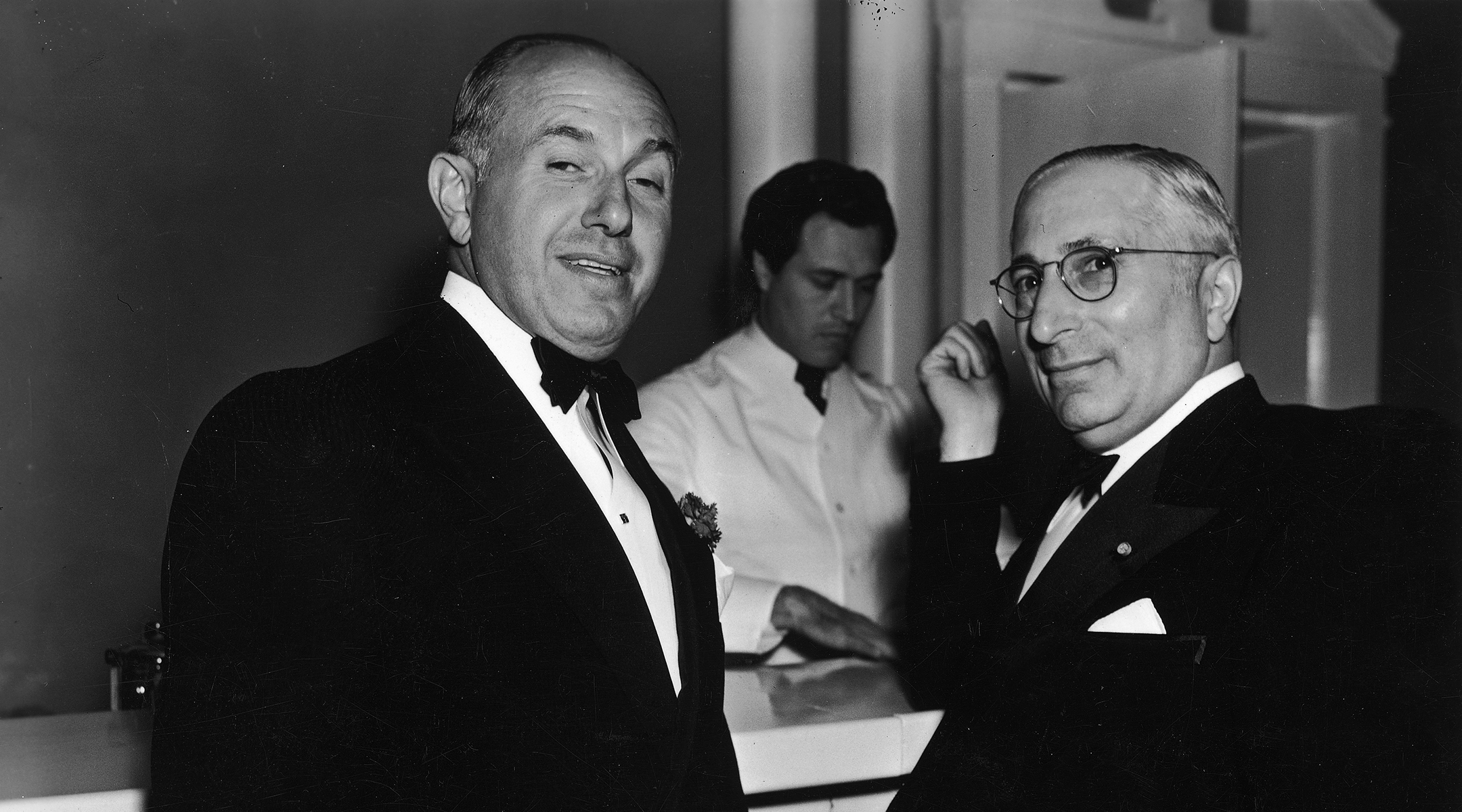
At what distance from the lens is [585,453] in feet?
5.10

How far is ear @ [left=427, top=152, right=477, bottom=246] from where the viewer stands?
1575 mm

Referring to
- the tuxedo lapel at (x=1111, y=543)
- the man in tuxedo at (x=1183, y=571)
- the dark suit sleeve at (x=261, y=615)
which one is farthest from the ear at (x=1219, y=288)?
the dark suit sleeve at (x=261, y=615)

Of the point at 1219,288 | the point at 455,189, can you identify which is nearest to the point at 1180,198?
the point at 1219,288

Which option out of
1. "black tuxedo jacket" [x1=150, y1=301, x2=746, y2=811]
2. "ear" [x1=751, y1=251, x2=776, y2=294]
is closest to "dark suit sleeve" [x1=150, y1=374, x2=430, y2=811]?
"black tuxedo jacket" [x1=150, y1=301, x2=746, y2=811]

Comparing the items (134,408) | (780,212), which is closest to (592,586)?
(134,408)

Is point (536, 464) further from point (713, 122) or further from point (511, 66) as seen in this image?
point (713, 122)

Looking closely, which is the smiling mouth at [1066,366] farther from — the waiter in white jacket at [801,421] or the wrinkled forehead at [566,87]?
the waiter in white jacket at [801,421]

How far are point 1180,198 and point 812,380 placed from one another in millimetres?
1459

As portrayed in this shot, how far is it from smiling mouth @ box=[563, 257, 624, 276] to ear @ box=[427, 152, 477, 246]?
172 mm

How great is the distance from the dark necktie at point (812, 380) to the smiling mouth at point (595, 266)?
150cm

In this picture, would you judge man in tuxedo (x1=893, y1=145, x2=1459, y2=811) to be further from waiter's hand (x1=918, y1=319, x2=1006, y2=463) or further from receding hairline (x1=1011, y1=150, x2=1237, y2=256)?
waiter's hand (x1=918, y1=319, x2=1006, y2=463)

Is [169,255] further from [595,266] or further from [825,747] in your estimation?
[825,747]

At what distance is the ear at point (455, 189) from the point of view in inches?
62.0

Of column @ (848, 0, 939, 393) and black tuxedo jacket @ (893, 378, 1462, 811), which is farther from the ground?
column @ (848, 0, 939, 393)
